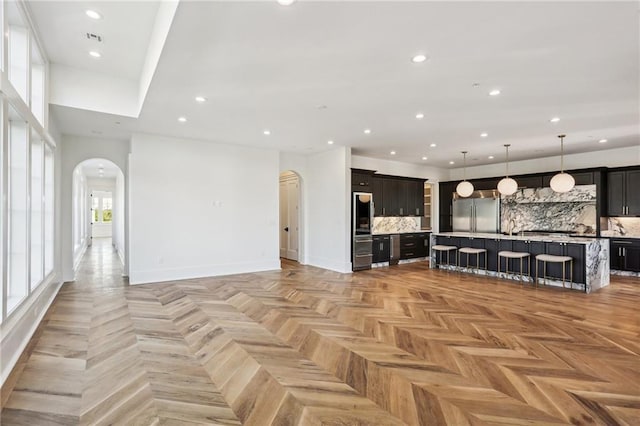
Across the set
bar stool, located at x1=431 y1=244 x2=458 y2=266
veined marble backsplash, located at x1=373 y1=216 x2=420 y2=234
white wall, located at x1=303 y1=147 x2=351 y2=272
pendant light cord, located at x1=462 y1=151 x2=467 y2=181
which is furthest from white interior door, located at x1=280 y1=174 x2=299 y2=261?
pendant light cord, located at x1=462 y1=151 x2=467 y2=181

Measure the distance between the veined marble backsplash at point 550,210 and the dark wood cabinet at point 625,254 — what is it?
587mm

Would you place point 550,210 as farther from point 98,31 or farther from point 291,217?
point 98,31

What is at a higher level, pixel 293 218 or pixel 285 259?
pixel 293 218

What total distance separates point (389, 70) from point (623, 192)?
7479 mm

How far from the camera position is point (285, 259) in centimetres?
971

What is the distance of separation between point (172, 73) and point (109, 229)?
17.3m

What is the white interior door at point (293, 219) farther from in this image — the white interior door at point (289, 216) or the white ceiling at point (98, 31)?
the white ceiling at point (98, 31)

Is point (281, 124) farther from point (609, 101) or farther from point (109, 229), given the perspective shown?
point (109, 229)

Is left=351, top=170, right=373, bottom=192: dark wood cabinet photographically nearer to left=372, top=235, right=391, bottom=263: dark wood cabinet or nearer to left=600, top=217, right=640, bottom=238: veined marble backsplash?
left=372, top=235, right=391, bottom=263: dark wood cabinet

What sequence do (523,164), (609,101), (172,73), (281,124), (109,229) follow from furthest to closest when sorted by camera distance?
(109,229), (523,164), (281,124), (609,101), (172,73)

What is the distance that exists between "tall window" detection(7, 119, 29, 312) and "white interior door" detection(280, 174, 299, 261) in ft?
20.4

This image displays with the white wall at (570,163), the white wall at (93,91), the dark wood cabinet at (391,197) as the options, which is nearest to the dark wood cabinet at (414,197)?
the dark wood cabinet at (391,197)

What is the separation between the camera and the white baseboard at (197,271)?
6.32 meters

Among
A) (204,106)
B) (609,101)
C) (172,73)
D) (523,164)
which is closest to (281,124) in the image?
(204,106)
